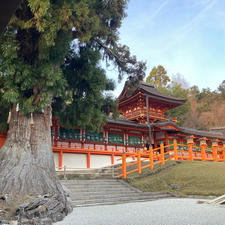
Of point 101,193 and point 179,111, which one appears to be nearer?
point 101,193

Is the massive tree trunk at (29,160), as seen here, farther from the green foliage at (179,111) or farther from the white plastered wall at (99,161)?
the green foliage at (179,111)

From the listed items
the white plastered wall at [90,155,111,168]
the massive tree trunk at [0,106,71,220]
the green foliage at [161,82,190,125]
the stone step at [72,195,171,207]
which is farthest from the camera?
the green foliage at [161,82,190,125]

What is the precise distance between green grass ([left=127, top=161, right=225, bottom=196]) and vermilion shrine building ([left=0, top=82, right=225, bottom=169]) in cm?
401

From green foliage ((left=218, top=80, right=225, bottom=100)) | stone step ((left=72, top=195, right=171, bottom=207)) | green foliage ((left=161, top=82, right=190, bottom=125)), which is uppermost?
green foliage ((left=218, top=80, right=225, bottom=100))

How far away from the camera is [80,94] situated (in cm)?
970

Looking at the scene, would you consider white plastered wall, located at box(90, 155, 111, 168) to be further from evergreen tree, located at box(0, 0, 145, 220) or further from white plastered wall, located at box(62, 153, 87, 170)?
evergreen tree, located at box(0, 0, 145, 220)

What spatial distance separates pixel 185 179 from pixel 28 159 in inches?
277

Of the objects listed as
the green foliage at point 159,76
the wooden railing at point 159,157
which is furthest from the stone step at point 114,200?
the green foliage at point 159,76

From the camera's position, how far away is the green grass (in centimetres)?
924

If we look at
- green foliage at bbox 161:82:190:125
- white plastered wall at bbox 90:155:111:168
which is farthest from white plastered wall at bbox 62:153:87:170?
green foliage at bbox 161:82:190:125

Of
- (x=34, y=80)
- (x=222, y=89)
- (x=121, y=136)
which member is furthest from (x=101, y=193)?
(x=222, y=89)

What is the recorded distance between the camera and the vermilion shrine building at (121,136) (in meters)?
14.4

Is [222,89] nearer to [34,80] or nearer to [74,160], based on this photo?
[74,160]

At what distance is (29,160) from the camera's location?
6605mm
